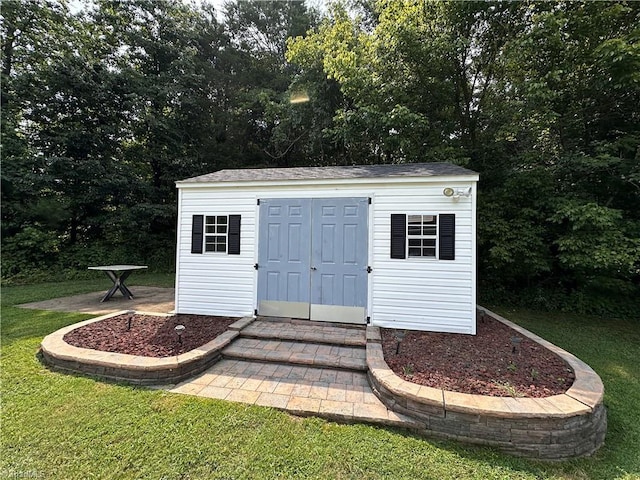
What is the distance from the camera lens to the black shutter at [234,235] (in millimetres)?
5398

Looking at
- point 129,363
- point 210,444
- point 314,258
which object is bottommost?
point 210,444

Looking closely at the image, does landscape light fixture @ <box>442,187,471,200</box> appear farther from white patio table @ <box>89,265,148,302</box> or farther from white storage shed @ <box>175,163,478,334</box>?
white patio table @ <box>89,265,148,302</box>

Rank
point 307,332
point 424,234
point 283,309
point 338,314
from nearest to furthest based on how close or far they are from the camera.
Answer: point 307,332 < point 424,234 < point 338,314 < point 283,309

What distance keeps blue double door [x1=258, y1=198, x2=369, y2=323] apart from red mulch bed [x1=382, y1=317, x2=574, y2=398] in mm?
982

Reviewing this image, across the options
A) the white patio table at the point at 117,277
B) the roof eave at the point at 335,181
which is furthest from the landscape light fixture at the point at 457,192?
the white patio table at the point at 117,277

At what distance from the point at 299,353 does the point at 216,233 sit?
2918mm

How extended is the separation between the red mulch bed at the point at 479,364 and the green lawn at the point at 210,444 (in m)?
0.56

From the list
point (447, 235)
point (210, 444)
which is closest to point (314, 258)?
point (447, 235)

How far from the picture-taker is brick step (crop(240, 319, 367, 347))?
4.28 m

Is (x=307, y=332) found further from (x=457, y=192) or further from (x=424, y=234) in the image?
(x=457, y=192)

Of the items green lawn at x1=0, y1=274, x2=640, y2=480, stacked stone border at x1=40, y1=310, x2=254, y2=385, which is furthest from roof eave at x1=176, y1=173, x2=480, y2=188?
green lawn at x1=0, y1=274, x2=640, y2=480

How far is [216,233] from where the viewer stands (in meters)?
5.53

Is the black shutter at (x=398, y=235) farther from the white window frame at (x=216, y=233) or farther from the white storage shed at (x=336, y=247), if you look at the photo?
the white window frame at (x=216, y=233)

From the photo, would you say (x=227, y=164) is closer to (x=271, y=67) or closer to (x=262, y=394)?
(x=271, y=67)
